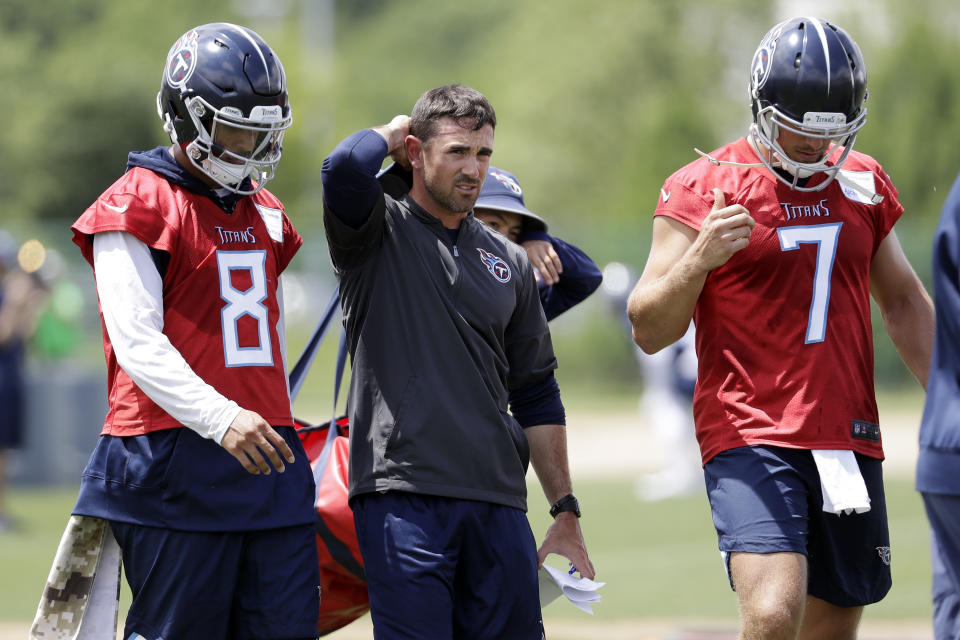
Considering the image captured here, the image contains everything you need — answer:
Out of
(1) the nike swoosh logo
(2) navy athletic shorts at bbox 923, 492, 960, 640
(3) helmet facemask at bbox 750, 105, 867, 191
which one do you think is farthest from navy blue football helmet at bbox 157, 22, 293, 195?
(2) navy athletic shorts at bbox 923, 492, 960, 640

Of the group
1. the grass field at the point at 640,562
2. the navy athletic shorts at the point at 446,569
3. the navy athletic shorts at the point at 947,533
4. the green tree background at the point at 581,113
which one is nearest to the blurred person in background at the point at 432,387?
the navy athletic shorts at the point at 446,569

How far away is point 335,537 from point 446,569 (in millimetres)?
853

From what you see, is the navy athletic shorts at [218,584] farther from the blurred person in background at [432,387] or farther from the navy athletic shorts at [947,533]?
the navy athletic shorts at [947,533]

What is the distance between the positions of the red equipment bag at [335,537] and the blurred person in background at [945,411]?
2.26m

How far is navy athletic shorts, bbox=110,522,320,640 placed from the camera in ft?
14.1

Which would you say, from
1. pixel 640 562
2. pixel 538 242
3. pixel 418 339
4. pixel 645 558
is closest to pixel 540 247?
pixel 538 242

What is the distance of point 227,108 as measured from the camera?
4438 mm

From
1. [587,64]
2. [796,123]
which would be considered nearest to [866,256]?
[796,123]

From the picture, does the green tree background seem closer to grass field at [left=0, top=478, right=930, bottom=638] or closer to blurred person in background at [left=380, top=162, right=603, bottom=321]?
grass field at [left=0, top=478, right=930, bottom=638]

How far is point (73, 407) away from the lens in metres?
14.9

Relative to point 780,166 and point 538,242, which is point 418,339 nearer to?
point 538,242

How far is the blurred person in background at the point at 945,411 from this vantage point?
3.38m

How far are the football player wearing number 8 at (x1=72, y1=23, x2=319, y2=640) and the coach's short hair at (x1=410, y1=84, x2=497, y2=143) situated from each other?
19.6 inches

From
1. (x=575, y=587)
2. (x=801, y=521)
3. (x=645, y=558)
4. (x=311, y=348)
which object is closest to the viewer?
(x=801, y=521)
